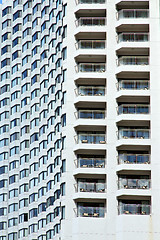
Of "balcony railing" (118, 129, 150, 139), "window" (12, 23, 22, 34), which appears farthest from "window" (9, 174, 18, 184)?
"balcony railing" (118, 129, 150, 139)

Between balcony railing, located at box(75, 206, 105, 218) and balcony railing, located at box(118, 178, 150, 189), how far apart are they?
2964mm

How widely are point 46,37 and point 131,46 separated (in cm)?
3013

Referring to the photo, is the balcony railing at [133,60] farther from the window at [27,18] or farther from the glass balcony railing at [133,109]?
the window at [27,18]

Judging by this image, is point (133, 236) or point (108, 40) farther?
point (108, 40)

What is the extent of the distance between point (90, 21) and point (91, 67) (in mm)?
4905

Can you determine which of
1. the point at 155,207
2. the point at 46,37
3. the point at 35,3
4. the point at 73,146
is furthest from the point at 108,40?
the point at 35,3

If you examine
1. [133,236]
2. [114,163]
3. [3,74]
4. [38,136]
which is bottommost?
[133,236]

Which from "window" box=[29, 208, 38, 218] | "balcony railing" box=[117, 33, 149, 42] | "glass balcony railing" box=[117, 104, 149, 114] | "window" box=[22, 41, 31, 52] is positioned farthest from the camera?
"window" box=[22, 41, 31, 52]

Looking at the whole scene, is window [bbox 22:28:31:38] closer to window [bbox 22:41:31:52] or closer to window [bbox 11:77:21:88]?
window [bbox 22:41:31:52]

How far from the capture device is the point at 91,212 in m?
78.8

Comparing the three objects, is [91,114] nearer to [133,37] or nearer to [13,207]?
[133,37]

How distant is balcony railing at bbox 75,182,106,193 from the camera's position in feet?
261

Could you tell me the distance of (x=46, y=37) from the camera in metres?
110

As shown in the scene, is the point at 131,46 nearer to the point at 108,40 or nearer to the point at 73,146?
the point at 108,40
